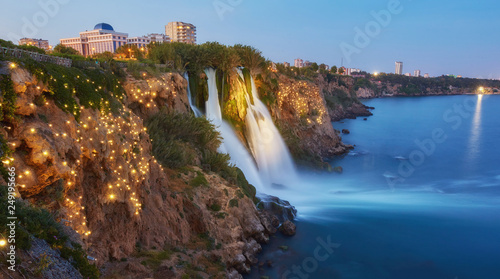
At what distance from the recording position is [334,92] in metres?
72.1

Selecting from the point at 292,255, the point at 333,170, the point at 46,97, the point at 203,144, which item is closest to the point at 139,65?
the point at 203,144

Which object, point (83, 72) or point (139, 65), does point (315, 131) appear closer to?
point (139, 65)

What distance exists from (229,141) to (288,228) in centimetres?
686

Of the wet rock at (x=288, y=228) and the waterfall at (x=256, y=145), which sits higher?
the waterfall at (x=256, y=145)

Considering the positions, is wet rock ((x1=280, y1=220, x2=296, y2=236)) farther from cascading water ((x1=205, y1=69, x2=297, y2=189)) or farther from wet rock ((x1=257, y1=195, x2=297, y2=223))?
cascading water ((x1=205, y1=69, x2=297, y2=189))

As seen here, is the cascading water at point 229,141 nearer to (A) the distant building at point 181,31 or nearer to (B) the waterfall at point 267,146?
(B) the waterfall at point 267,146

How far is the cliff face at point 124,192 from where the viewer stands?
679 centimetres

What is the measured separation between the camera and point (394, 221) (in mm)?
16109

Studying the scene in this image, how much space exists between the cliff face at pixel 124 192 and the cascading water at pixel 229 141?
5037mm

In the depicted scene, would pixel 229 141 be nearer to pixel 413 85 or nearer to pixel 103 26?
pixel 103 26

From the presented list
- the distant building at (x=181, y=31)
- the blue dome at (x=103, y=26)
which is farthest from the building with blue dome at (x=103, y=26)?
the distant building at (x=181, y=31)

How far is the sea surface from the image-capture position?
12430 millimetres

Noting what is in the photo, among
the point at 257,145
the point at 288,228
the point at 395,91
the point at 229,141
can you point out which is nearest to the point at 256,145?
the point at 257,145

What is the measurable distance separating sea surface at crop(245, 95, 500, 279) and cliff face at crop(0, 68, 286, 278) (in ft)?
5.77
